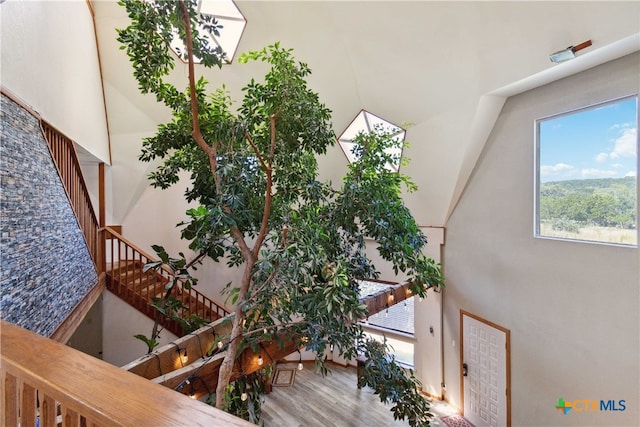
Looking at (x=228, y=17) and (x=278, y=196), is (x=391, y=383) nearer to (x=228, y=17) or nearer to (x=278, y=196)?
(x=278, y=196)

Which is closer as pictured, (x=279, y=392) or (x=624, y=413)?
(x=624, y=413)

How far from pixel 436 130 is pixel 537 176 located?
4.95ft

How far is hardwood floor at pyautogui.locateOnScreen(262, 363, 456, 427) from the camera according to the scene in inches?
195

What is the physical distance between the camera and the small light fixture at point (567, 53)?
2.78m

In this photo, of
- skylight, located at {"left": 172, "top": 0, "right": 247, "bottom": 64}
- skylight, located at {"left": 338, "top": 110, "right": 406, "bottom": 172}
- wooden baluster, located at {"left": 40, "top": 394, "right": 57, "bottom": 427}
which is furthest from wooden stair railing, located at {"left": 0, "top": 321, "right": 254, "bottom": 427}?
skylight, located at {"left": 338, "top": 110, "right": 406, "bottom": 172}

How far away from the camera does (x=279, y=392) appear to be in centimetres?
585

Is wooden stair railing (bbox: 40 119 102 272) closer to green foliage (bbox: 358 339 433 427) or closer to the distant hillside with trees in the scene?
green foliage (bbox: 358 339 433 427)

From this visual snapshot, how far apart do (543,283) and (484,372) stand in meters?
1.91

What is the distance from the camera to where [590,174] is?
3.41 metres

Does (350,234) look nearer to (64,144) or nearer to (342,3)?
(342,3)

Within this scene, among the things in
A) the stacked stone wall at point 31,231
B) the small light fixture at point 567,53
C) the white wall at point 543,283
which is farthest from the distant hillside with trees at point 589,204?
the stacked stone wall at point 31,231

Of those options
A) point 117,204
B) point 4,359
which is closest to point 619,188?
point 4,359
